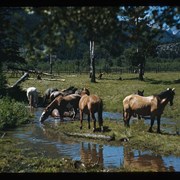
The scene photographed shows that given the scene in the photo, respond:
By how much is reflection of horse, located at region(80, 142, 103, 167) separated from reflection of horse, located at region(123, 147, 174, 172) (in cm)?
→ 97

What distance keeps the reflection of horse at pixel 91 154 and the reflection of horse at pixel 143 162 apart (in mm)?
969

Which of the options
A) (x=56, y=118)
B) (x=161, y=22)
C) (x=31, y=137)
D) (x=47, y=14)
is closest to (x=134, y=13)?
(x=161, y=22)

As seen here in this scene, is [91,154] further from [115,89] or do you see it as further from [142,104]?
[115,89]

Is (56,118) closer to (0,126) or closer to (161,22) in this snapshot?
(0,126)

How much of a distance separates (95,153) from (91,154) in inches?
7.3

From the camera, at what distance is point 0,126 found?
19.7 meters

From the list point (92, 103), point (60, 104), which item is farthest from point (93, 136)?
point (60, 104)

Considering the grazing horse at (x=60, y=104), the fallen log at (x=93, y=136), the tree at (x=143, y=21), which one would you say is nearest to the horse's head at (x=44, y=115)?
the grazing horse at (x=60, y=104)

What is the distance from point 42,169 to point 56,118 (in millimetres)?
14360

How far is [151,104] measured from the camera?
62.7ft

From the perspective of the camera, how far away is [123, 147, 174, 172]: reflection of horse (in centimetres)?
1262

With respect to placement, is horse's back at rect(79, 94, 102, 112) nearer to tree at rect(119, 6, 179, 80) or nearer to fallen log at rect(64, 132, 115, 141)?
fallen log at rect(64, 132, 115, 141)

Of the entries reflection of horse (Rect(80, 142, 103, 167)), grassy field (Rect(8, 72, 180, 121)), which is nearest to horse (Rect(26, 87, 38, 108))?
grassy field (Rect(8, 72, 180, 121))

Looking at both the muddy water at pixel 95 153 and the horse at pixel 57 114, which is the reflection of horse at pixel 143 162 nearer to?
the muddy water at pixel 95 153
